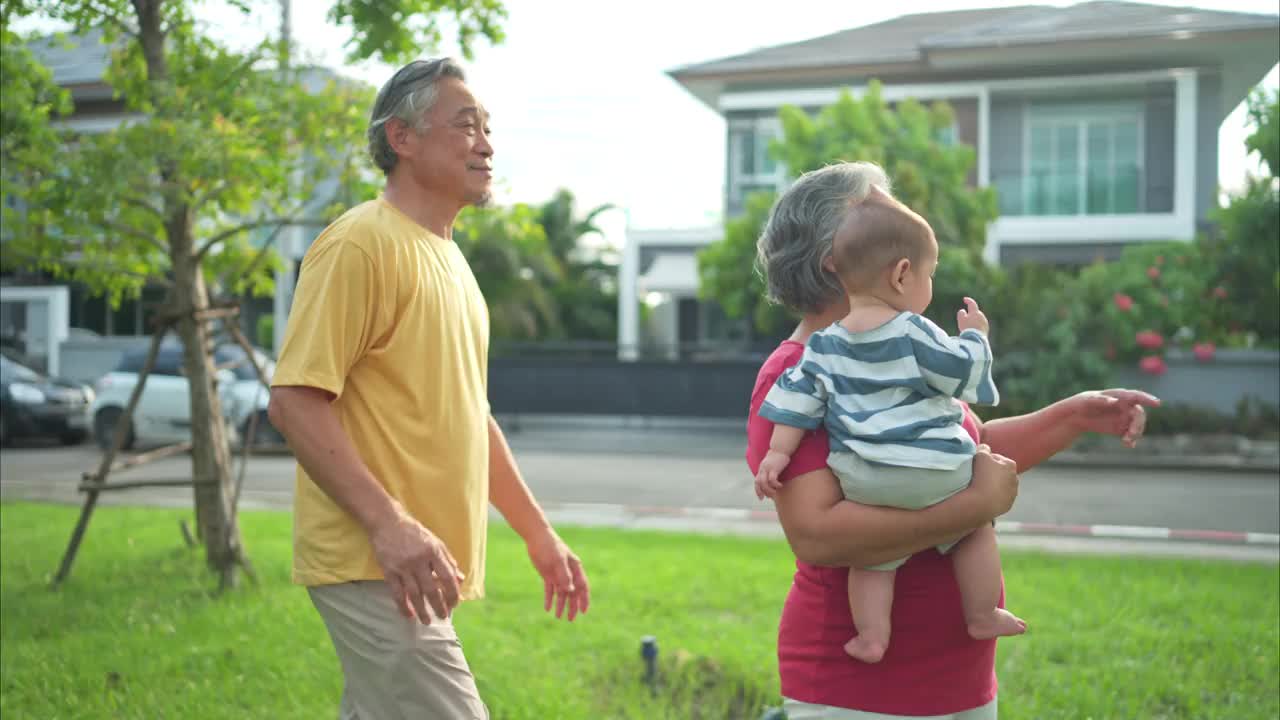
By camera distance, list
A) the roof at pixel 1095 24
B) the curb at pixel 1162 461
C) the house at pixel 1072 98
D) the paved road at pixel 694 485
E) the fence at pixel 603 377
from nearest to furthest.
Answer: the paved road at pixel 694 485, the curb at pixel 1162 461, the fence at pixel 603 377, the roof at pixel 1095 24, the house at pixel 1072 98

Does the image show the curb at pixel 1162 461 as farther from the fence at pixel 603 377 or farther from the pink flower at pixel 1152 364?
the fence at pixel 603 377

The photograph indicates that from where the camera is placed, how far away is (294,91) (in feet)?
22.9

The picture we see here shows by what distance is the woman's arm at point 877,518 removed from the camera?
204 cm

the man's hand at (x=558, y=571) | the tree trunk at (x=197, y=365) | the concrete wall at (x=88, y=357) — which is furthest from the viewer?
the concrete wall at (x=88, y=357)

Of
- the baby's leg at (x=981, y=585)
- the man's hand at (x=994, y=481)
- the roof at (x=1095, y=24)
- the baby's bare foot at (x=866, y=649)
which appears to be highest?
the roof at (x=1095, y=24)

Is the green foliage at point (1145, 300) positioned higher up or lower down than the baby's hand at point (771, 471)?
higher up

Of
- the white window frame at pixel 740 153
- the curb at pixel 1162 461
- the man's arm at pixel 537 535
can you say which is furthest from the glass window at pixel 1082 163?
the man's arm at pixel 537 535

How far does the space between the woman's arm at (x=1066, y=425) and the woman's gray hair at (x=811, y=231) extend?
448 mm

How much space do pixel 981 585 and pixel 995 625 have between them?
7cm

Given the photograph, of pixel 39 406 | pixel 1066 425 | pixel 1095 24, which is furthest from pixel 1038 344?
pixel 1066 425

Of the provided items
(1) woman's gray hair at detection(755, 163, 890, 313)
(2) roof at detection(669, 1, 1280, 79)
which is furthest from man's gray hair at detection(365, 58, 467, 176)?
(2) roof at detection(669, 1, 1280, 79)

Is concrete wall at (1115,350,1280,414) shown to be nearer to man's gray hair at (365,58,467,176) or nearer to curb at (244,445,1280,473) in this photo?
curb at (244,445,1280,473)

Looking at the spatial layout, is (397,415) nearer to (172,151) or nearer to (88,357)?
(172,151)

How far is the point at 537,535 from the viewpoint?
9.65ft
